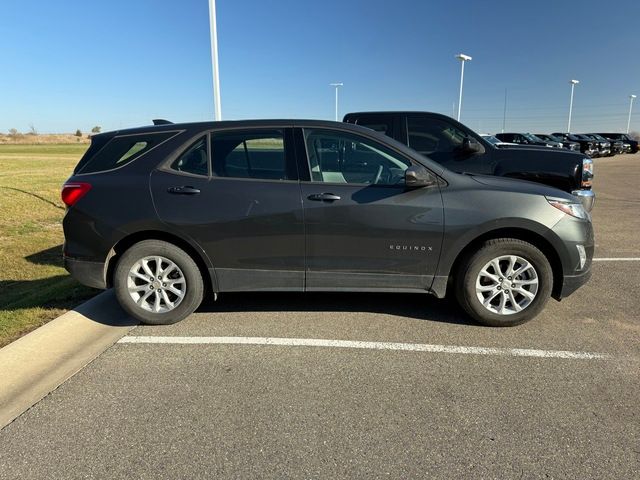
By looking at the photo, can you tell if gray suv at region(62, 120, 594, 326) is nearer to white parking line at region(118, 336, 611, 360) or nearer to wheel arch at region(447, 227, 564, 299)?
wheel arch at region(447, 227, 564, 299)

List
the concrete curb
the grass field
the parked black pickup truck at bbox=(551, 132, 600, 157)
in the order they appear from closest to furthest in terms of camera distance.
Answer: the concrete curb
the grass field
the parked black pickup truck at bbox=(551, 132, 600, 157)

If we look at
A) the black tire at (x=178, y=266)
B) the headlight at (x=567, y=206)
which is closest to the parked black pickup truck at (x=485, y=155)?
the headlight at (x=567, y=206)

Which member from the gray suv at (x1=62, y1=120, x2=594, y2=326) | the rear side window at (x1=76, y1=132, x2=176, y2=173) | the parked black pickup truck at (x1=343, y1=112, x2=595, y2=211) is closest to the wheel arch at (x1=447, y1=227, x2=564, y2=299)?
the gray suv at (x1=62, y1=120, x2=594, y2=326)

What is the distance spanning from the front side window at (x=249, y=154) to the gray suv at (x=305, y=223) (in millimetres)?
10

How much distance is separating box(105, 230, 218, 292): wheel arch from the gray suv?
0.04ft

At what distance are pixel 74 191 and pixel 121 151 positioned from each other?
526 millimetres

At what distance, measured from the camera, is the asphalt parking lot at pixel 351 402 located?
96.5 inches

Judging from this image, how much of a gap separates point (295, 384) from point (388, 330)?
1157mm

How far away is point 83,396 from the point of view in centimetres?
310

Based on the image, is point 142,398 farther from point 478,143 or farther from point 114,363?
point 478,143

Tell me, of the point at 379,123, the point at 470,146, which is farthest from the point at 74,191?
the point at 470,146

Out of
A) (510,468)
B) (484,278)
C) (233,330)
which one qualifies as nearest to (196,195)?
(233,330)

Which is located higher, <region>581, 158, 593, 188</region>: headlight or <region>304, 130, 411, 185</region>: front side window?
<region>304, 130, 411, 185</region>: front side window

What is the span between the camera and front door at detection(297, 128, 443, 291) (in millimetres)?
3932
